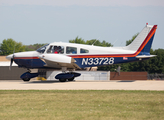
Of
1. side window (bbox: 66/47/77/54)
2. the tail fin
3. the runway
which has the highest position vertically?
the tail fin

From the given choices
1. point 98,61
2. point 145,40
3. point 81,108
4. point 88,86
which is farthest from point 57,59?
point 81,108

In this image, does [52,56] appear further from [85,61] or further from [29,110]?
[29,110]

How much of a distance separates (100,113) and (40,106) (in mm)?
2467

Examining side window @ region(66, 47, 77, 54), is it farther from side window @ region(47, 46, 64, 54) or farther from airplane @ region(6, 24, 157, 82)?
side window @ region(47, 46, 64, 54)

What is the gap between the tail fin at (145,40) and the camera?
19656mm

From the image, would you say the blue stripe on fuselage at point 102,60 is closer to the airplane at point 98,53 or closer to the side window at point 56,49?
the airplane at point 98,53

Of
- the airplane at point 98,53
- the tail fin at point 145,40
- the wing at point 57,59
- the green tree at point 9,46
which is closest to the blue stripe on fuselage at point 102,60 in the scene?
the airplane at point 98,53

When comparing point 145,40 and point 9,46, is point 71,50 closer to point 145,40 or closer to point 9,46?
point 145,40

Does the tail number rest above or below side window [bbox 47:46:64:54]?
below

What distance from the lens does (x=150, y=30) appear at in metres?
19.6

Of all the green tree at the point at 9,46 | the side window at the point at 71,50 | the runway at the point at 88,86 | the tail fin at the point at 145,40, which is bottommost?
the runway at the point at 88,86

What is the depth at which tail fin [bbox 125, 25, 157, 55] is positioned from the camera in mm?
19656

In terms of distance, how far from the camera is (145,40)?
1992 centimetres

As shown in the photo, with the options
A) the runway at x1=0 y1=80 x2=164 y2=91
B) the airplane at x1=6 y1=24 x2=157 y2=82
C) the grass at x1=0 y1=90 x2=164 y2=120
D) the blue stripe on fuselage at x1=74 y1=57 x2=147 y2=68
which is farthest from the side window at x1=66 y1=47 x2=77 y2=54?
the grass at x1=0 y1=90 x2=164 y2=120
